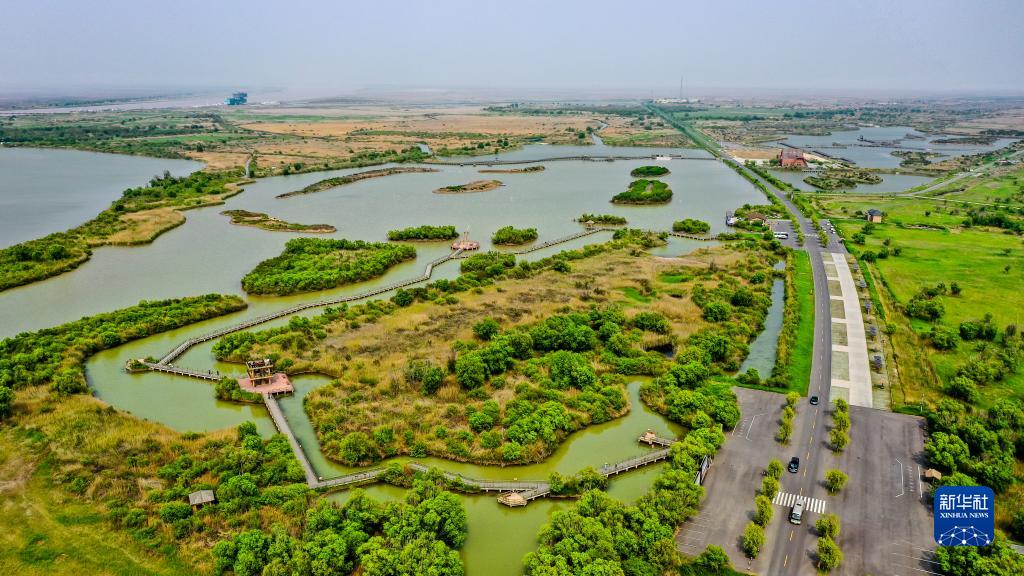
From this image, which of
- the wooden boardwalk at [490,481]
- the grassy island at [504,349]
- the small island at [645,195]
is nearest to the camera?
the wooden boardwalk at [490,481]

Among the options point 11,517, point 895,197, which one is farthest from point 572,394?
point 895,197

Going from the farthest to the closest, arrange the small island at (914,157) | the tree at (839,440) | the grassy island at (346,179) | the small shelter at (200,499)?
the small island at (914,157)
the grassy island at (346,179)
the tree at (839,440)
the small shelter at (200,499)

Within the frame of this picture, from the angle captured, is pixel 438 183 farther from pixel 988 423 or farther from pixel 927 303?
pixel 988 423

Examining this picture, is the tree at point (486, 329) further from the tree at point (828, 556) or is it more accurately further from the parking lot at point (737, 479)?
the tree at point (828, 556)

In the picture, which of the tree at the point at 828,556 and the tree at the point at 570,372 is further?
the tree at the point at 570,372

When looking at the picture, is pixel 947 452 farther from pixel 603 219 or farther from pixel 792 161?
pixel 792 161

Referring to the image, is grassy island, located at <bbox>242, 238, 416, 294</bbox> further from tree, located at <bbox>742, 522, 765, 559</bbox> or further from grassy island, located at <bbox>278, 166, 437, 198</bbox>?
tree, located at <bbox>742, 522, 765, 559</bbox>

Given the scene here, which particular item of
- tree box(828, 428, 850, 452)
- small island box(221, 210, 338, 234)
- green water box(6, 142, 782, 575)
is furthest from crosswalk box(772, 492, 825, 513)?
small island box(221, 210, 338, 234)

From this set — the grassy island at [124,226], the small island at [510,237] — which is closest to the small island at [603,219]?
the small island at [510,237]
